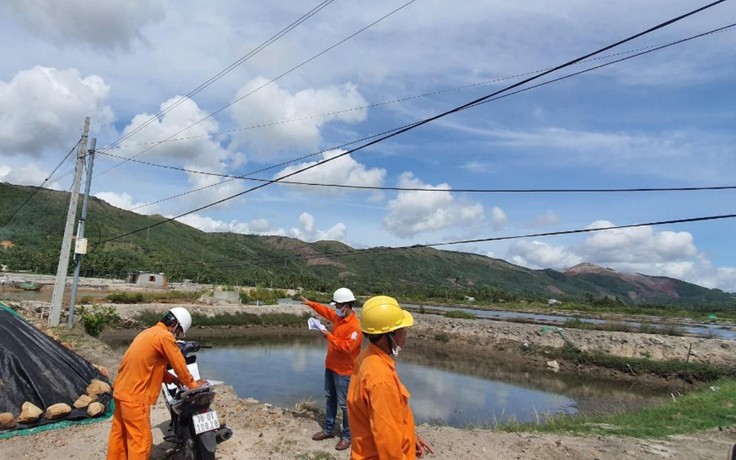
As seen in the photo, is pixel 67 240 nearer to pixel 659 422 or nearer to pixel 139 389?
pixel 139 389

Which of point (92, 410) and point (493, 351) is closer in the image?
point (92, 410)

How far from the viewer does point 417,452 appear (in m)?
3.07

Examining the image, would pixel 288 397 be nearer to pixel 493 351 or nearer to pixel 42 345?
pixel 42 345

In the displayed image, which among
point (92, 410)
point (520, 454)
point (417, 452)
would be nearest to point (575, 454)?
point (520, 454)

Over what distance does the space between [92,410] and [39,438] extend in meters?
0.82

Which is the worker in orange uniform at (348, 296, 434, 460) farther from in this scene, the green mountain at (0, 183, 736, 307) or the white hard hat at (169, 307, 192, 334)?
the green mountain at (0, 183, 736, 307)

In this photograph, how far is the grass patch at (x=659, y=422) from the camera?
8.29 m

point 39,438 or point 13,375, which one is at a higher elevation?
point 13,375

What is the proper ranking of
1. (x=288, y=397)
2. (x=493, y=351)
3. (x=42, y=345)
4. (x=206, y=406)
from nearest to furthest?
(x=206, y=406), (x=42, y=345), (x=288, y=397), (x=493, y=351)

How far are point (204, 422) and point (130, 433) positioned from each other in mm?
756

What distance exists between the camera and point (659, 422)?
9.62m

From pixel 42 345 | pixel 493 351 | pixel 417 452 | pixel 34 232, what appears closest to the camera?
pixel 417 452

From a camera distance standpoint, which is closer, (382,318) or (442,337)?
(382,318)

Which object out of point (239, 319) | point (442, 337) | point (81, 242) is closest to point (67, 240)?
point (81, 242)
